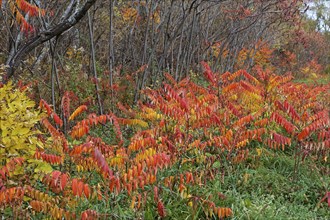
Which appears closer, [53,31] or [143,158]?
[143,158]

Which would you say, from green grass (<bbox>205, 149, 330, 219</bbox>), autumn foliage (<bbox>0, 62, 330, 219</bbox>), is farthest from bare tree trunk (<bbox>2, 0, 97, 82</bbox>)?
green grass (<bbox>205, 149, 330, 219</bbox>)

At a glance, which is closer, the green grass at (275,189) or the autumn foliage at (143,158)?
the autumn foliage at (143,158)

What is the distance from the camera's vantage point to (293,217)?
14.6 feet

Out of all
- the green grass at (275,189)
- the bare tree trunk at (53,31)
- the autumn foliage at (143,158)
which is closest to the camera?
the autumn foliage at (143,158)

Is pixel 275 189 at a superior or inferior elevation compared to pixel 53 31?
inferior

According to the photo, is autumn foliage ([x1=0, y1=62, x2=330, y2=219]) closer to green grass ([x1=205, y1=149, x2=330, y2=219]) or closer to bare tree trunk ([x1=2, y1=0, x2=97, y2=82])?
green grass ([x1=205, y1=149, x2=330, y2=219])

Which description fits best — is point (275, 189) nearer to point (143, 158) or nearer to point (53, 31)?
point (143, 158)

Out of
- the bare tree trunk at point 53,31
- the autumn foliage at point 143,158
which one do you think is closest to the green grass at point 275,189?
the autumn foliage at point 143,158

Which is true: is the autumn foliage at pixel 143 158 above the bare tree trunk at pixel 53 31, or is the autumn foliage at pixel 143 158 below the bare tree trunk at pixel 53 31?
below

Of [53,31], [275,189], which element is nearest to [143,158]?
[275,189]

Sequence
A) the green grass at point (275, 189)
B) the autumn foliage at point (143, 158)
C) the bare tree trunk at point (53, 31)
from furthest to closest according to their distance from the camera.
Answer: the bare tree trunk at point (53, 31) → the green grass at point (275, 189) → the autumn foliage at point (143, 158)

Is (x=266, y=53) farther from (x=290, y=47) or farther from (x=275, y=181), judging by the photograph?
(x=275, y=181)

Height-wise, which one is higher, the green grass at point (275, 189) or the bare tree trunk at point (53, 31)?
the bare tree trunk at point (53, 31)

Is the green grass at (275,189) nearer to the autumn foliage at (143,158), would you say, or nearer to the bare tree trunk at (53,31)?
the autumn foliage at (143,158)
